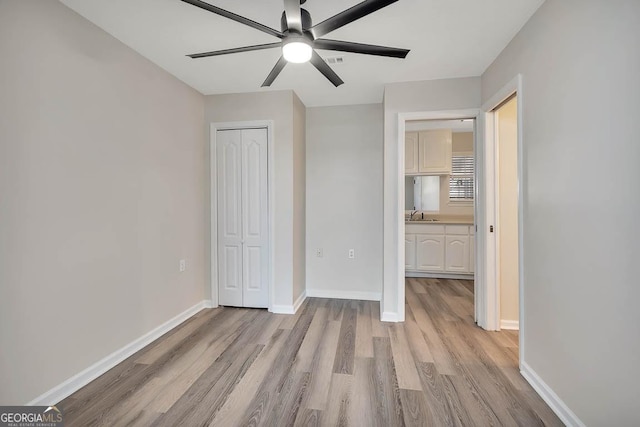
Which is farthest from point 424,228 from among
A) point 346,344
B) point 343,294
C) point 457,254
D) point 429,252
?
point 346,344

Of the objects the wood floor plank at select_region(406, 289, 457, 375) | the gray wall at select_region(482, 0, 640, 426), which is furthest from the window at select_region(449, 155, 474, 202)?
the gray wall at select_region(482, 0, 640, 426)

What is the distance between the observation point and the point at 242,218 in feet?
10.7

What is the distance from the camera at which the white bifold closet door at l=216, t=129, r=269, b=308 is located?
3.23m

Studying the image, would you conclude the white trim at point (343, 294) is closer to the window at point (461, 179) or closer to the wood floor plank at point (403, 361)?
the wood floor plank at point (403, 361)

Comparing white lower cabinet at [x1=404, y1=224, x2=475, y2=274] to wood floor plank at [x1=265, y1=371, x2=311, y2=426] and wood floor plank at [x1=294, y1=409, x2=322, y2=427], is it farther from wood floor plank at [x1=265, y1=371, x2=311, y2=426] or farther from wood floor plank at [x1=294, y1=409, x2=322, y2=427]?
wood floor plank at [x1=294, y1=409, x2=322, y2=427]

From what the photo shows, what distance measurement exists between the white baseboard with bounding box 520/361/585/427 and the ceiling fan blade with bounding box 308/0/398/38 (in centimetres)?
235

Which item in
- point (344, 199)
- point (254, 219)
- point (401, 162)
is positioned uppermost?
point (401, 162)

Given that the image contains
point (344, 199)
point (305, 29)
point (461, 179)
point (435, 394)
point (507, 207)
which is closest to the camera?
point (305, 29)

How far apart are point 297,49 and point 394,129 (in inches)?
62.0

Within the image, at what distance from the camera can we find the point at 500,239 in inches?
107

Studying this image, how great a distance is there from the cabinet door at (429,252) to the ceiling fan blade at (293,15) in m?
3.87

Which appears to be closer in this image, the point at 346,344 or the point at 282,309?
the point at 346,344

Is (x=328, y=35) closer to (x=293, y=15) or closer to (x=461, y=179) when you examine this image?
(x=293, y=15)

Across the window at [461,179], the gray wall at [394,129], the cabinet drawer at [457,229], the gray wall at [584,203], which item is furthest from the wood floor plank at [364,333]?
the window at [461,179]
